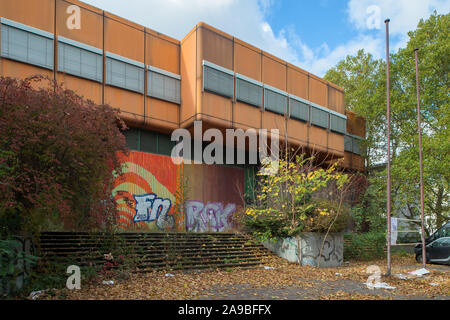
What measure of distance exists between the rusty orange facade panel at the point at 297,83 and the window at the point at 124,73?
9.24m

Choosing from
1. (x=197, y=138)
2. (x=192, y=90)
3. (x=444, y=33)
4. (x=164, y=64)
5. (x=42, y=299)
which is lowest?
(x=42, y=299)

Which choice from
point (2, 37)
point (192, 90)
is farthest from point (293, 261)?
point (2, 37)

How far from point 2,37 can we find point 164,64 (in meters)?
7.07

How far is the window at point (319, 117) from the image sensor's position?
22.4 m

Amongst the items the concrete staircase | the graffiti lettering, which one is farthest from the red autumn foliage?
the graffiti lettering

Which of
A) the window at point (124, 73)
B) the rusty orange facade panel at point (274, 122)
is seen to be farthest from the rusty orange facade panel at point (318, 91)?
the window at point (124, 73)

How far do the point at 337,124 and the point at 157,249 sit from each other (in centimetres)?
1720

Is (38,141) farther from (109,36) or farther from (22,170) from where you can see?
(109,36)

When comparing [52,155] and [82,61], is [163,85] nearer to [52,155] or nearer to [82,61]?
[82,61]

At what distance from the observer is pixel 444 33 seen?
21.6 metres

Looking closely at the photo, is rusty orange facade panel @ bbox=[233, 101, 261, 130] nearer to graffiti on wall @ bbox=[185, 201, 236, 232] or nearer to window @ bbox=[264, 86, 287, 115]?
window @ bbox=[264, 86, 287, 115]

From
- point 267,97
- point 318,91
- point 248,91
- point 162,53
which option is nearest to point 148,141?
point 162,53

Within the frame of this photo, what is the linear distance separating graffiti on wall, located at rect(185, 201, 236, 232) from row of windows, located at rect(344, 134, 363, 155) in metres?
11.6

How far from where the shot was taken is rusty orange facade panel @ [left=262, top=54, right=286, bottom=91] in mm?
20078
